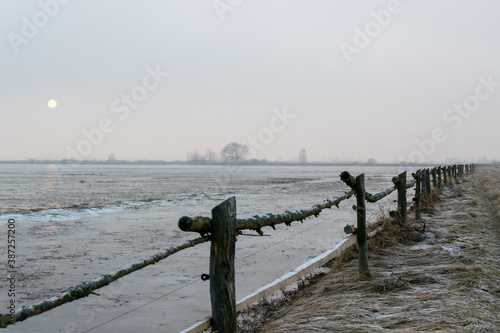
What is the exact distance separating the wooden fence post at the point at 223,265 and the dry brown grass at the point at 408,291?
0.83 meters

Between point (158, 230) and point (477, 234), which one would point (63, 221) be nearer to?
point (158, 230)

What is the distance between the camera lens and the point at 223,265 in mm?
3250

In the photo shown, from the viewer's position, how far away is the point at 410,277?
5.28 metres

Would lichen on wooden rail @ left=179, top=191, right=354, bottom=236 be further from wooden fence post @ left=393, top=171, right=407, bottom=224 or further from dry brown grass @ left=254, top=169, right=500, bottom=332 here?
wooden fence post @ left=393, top=171, right=407, bottom=224

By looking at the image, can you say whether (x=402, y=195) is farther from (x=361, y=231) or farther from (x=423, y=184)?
(x=423, y=184)

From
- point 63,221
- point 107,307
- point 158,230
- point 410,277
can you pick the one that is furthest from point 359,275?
point 63,221

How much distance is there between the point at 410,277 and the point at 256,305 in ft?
5.46

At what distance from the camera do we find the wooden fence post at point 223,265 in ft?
10.5

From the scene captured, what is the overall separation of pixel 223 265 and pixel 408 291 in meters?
2.30

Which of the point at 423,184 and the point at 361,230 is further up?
the point at 423,184

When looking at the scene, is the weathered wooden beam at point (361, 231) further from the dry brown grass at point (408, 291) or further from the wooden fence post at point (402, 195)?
the wooden fence post at point (402, 195)

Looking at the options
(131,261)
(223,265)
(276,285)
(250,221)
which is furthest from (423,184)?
(223,265)

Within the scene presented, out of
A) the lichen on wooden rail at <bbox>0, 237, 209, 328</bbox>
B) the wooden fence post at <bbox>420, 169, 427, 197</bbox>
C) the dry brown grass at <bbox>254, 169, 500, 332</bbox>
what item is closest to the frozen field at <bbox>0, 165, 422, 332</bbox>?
the dry brown grass at <bbox>254, 169, 500, 332</bbox>

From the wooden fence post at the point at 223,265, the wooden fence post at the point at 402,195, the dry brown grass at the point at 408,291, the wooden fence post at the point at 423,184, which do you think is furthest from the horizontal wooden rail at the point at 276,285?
the wooden fence post at the point at 423,184
